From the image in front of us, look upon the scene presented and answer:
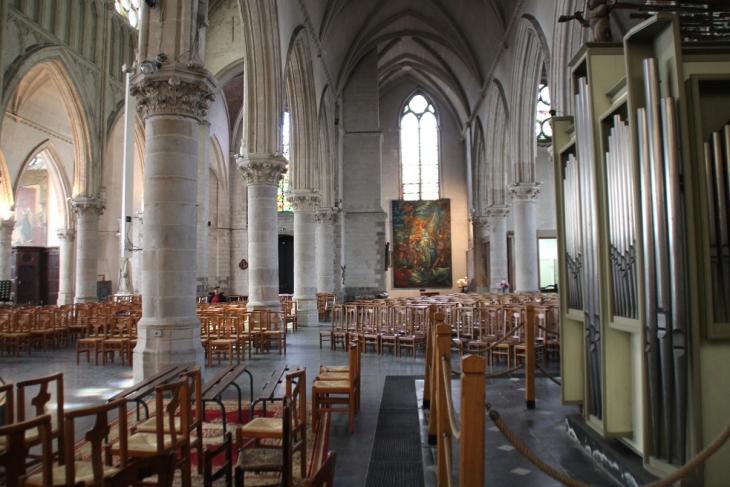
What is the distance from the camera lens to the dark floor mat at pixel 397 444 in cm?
369

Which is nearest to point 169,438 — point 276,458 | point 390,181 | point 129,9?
point 276,458

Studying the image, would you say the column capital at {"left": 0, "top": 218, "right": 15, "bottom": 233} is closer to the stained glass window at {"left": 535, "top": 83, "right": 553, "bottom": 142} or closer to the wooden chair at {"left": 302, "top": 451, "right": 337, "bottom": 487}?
the wooden chair at {"left": 302, "top": 451, "right": 337, "bottom": 487}

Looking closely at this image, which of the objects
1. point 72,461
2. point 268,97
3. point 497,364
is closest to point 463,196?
point 268,97

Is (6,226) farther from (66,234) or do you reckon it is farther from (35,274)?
(35,274)

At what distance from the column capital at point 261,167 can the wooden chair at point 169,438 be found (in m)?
9.18

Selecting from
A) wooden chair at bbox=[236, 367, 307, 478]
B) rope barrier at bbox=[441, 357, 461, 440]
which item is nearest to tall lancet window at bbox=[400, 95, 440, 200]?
wooden chair at bbox=[236, 367, 307, 478]

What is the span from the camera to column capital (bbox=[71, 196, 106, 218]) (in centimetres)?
1803

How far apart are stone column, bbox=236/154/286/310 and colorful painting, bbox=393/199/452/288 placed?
17639 mm

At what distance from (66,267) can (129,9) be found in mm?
9931

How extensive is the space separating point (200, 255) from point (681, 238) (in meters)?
19.1

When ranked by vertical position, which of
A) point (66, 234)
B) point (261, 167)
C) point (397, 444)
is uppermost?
point (261, 167)

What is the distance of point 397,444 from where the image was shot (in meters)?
4.43

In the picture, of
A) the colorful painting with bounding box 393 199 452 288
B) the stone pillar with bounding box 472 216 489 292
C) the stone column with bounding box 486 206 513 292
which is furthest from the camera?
the colorful painting with bounding box 393 199 452 288

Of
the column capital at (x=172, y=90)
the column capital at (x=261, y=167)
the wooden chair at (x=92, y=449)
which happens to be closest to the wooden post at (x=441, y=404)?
the wooden chair at (x=92, y=449)
